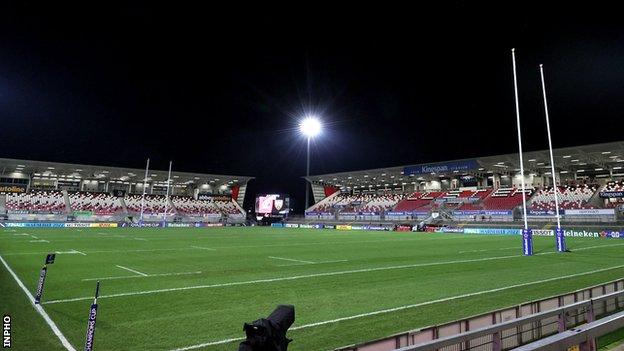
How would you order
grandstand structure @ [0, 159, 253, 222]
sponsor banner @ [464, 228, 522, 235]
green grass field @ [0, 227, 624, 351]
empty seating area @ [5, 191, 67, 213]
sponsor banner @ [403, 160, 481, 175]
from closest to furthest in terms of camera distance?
green grass field @ [0, 227, 624, 351] < sponsor banner @ [464, 228, 522, 235] < sponsor banner @ [403, 160, 481, 175] < empty seating area @ [5, 191, 67, 213] < grandstand structure @ [0, 159, 253, 222]

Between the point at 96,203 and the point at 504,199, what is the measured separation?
2420 inches

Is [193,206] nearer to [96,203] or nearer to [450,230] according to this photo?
[96,203]

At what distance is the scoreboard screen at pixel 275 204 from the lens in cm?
6919

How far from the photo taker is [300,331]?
6562mm

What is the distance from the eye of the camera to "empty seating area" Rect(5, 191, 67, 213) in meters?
55.5

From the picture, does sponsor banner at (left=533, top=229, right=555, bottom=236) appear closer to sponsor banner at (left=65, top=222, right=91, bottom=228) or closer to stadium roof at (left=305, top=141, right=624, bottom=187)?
stadium roof at (left=305, top=141, right=624, bottom=187)

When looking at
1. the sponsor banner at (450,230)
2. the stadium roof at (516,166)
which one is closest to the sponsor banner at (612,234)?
the stadium roof at (516,166)

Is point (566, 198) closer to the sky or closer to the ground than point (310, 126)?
closer to the ground

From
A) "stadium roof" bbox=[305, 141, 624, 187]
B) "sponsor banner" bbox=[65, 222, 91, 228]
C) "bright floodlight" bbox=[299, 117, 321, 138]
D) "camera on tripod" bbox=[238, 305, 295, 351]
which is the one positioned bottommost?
"camera on tripod" bbox=[238, 305, 295, 351]

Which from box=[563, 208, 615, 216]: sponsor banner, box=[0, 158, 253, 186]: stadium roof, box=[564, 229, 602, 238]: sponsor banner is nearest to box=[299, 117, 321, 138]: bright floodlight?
box=[0, 158, 253, 186]: stadium roof

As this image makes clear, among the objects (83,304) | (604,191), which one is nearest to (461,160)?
(604,191)

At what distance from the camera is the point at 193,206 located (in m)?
73.2

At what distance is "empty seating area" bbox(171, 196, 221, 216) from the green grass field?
53.7 metres

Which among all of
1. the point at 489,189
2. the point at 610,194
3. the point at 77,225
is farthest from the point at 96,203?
the point at 610,194
